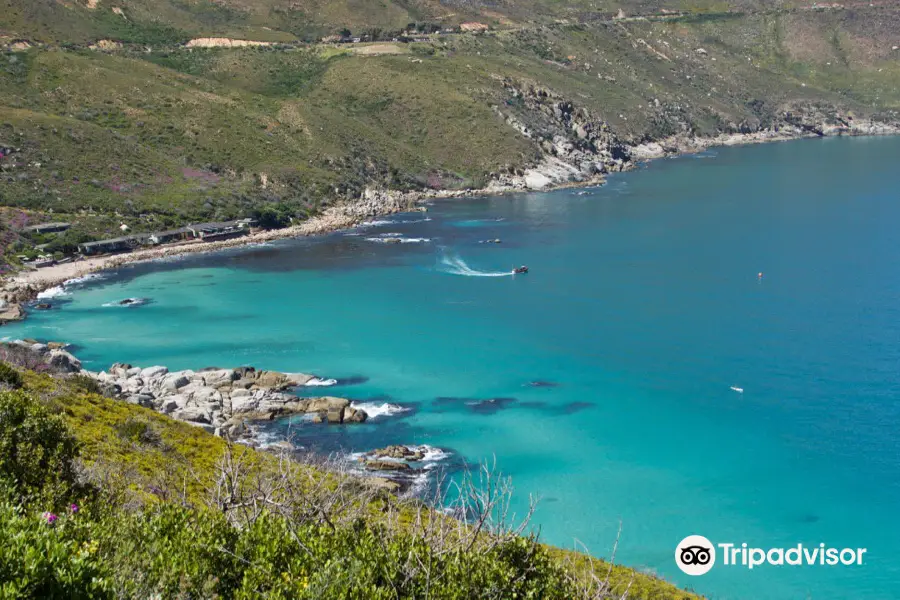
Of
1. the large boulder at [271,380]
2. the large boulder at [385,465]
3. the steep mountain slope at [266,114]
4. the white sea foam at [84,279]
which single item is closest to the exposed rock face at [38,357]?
the large boulder at [271,380]

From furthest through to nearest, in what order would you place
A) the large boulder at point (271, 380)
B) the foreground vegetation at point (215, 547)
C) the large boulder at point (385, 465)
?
1. the large boulder at point (271, 380)
2. the large boulder at point (385, 465)
3. the foreground vegetation at point (215, 547)

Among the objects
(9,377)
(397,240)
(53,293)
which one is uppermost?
(9,377)

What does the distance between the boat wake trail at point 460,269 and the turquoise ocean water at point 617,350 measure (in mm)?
465

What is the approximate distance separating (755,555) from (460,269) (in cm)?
5158

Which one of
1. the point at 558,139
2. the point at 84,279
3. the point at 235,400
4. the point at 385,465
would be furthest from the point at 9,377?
the point at 558,139

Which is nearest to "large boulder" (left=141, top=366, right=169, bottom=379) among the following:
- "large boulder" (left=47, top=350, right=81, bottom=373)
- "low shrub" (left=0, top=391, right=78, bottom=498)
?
"large boulder" (left=47, top=350, right=81, bottom=373)

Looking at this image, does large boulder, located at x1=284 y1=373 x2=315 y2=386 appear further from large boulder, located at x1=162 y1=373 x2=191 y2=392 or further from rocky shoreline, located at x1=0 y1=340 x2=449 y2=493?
large boulder, located at x1=162 y1=373 x2=191 y2=392

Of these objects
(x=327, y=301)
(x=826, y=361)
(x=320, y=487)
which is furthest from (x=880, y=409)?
(x=327, y=301)

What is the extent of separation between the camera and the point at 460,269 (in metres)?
81.4

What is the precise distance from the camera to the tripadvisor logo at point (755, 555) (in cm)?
3225

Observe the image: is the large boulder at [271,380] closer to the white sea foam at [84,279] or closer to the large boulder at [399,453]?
the large boulder at [399,453]

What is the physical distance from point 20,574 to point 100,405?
27.3 metres

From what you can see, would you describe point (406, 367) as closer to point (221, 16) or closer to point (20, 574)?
point (20, 574)

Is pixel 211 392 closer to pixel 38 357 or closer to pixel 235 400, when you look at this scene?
pixel 235 400
